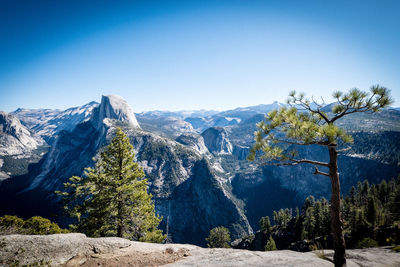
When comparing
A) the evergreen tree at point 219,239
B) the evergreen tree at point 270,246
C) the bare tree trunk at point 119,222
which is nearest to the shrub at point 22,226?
the bare tree trunk at point 119,222

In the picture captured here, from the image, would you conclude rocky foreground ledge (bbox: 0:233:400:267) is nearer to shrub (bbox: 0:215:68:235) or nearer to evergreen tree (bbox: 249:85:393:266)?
evergreen tree (bbox: 249:85:393:266)

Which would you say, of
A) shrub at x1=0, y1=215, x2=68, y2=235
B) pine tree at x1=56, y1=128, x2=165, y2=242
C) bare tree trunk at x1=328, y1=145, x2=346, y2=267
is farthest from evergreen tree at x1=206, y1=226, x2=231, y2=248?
bare tree trunk at x1=328, y1=145, x2=346, y2=267

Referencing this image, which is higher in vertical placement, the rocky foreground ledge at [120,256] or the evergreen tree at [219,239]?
the rocky foreground ledge at [120,256]

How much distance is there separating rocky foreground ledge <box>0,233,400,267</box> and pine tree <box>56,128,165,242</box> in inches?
247

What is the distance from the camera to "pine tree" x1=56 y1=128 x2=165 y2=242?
15.1 m

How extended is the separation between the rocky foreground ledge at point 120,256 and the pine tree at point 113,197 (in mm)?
6268

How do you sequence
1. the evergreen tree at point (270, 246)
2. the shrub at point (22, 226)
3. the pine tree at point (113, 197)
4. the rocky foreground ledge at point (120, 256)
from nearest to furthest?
1. the rocky foreground ledge at point (120, 256)
2. the shrub at point (22, 226)
3. the pine tree at point (113, 197)
4. the evergreen tree at point (270, 246)

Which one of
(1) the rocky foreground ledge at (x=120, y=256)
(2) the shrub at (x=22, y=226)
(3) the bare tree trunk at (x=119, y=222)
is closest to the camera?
(1) the rocky foreground ledge at (x=120, y=256)

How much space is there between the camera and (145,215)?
16.4 metres

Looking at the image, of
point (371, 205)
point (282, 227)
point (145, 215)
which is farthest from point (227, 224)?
point (145, 215)

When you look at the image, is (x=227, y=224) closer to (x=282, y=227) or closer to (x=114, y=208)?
(x=282, y=227)

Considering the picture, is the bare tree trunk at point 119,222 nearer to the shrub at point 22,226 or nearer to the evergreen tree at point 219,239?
the shrub at point 22,226

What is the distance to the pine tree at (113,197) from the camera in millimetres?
15109

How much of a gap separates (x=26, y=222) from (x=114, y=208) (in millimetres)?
9704
